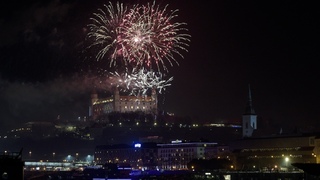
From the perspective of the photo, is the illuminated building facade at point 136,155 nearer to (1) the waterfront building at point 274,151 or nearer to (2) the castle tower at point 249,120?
(2) the castle tower at point 249,120

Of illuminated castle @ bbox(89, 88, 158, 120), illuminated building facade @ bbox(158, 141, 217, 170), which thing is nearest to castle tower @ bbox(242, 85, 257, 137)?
illuminated building facade @ bbox(158, 141, 217, 170)

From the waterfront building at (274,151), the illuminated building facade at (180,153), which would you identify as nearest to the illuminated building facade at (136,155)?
the illuminated building facade at (180,153)

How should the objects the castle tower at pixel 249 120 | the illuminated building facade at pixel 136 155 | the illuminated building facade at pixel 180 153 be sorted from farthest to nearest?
the castle tower at pixel 249 120, the illuminated building facade at pixel 136 155, the illuminated building facade at pixel 180 153

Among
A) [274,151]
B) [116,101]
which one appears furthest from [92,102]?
[274,151]

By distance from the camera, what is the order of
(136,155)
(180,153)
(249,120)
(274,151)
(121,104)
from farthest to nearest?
(121,104), (249,120), (136,155), (180,153), (274,151)

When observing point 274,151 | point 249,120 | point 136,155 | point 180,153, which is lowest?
point 274,151

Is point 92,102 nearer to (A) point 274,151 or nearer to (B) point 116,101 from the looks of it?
(B) point 116,101

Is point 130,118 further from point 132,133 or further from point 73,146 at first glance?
point 73,146

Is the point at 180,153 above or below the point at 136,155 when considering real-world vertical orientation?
above

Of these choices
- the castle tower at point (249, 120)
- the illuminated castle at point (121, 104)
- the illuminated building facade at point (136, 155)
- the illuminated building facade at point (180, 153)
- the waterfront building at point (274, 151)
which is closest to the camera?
the waterfront building at point (274, 151)

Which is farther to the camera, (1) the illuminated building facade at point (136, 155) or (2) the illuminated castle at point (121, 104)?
(2) the illuminated castle at point (121, 104)
